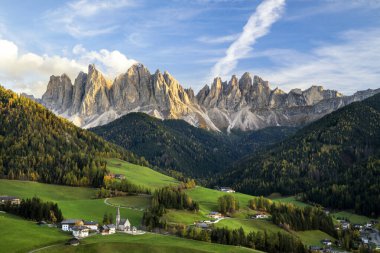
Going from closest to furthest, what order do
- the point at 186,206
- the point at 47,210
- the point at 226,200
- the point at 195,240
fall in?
the point at 195,240
the point at 47,210
the point at 186,206
the point at 226,200

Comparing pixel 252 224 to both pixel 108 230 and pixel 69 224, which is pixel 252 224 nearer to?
pixel 108 230

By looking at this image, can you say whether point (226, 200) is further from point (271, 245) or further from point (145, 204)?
point (271, 245)

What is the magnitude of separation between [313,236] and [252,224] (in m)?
22.1

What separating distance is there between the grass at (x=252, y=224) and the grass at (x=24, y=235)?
57263 mm

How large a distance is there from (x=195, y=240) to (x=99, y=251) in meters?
28.3

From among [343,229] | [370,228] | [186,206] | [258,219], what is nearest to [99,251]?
[186,206]

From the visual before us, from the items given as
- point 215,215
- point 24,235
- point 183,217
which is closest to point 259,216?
point 215,215

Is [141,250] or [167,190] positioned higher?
[167,190]

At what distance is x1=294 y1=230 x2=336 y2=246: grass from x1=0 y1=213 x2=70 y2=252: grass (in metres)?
82.1

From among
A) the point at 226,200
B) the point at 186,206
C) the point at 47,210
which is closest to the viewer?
the point at 47,210

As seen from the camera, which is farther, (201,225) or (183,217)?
(183,217)

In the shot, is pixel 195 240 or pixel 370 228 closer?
pixel 195 240

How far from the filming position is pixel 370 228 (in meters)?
176

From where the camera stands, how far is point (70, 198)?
6786 inches
